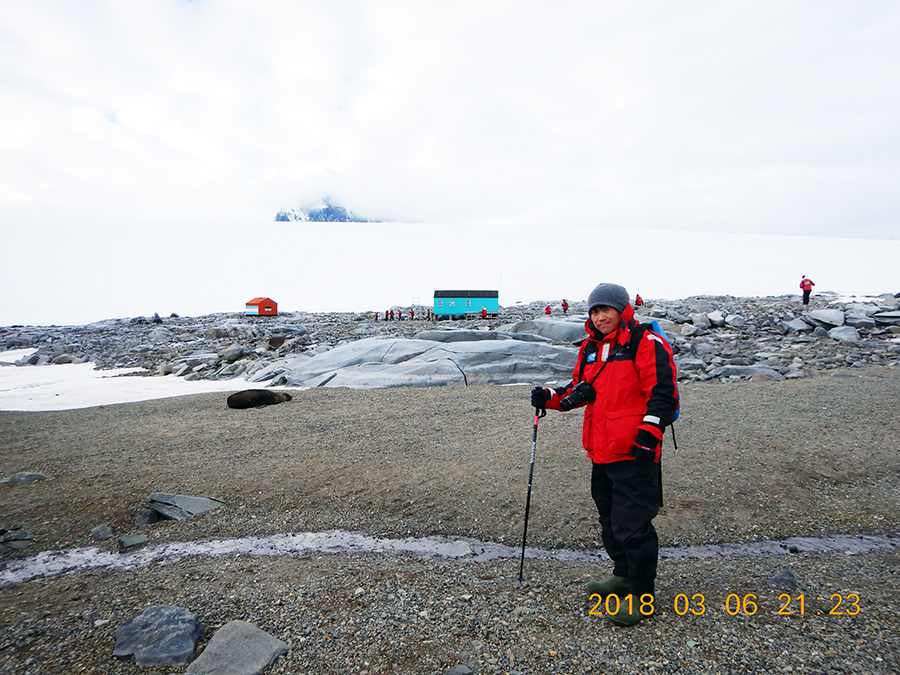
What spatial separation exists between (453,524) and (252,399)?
6371 millimetres

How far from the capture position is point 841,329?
16.3 m

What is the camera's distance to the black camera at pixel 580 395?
11.0 ft

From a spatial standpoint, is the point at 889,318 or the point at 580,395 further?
the point at 889,318

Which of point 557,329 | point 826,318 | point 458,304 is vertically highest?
point 458,304

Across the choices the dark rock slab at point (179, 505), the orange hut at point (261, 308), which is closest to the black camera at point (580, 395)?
the dark rock slab at point (179, 505)

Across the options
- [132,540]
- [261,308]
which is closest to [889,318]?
[132,540]

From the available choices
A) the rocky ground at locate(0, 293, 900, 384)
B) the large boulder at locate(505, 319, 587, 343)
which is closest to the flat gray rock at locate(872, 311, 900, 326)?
the rocky ground at locate(0, 293, 900, 384)

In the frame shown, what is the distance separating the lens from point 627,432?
3064mm

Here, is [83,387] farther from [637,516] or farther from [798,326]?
[798,326]

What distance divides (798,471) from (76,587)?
23.1 ft

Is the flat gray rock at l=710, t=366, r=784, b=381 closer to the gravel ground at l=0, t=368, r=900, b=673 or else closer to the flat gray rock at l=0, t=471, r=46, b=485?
the gravel ground at l=0, t=368, r=900, b=673

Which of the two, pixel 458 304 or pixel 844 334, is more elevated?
pixel 458 304

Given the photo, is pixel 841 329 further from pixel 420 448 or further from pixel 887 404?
pixel 420 448

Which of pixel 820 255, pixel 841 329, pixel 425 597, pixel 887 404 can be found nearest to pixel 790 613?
pixel 425 597
